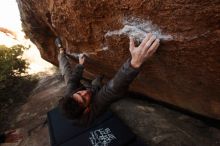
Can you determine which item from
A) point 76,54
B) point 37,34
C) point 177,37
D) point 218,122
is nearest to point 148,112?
point 218,122

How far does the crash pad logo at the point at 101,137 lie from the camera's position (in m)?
4.42

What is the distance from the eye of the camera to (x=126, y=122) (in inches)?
195

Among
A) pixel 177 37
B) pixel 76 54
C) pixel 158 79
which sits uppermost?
pixel 177 37

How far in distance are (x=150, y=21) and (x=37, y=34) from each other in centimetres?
465

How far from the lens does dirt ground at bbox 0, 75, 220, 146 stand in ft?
13.6

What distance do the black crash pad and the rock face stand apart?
81 centimetres

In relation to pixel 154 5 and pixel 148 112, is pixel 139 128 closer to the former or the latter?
pixel 148 112

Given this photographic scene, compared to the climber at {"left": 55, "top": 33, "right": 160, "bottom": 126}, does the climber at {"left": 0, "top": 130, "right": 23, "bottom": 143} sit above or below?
below

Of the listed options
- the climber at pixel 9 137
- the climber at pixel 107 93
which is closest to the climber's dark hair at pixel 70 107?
the climber at pixel 107 93

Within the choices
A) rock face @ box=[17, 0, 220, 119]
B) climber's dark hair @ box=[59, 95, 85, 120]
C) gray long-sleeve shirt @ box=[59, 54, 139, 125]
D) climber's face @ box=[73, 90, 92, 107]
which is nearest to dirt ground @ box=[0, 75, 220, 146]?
rock face @ box=[17, 0, 220, 119]

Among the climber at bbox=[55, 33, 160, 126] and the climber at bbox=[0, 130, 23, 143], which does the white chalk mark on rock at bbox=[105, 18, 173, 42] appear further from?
the climber at bbox=[0, 130, 23, 143]

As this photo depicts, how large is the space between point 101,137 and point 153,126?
3.12 ft

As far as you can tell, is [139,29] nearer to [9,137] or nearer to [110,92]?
[110,92]

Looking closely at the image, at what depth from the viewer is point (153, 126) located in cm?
460
